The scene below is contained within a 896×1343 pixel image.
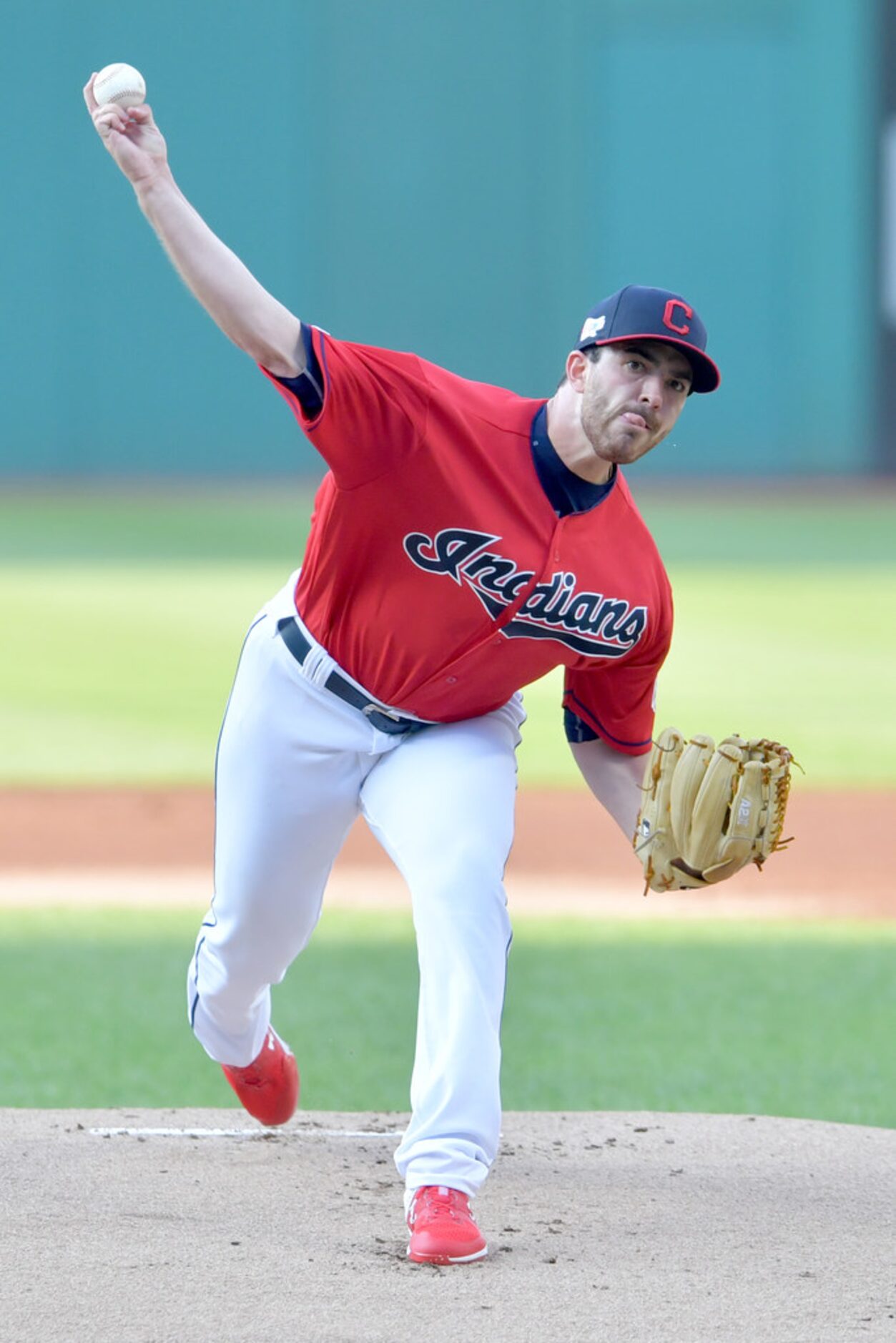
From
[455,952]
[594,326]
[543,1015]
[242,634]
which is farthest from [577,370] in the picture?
[242,634]

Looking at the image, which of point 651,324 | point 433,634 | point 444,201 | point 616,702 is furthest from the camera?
point 444,201

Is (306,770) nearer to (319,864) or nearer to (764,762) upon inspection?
(319,864)

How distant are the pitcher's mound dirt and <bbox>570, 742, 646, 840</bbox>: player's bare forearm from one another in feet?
2.33

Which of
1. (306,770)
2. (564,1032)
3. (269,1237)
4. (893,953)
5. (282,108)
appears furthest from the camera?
(282,108)

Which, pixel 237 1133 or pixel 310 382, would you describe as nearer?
pixel 310 382

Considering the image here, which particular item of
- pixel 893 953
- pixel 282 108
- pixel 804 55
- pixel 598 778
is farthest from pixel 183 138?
pixel 598 778

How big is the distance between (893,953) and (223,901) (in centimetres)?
305

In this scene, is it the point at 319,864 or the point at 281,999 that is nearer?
the point at 319,864

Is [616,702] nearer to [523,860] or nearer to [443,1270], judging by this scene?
[443,1270]

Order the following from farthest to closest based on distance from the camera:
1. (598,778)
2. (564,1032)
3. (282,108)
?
(282,108), (564,1032), (598,778)

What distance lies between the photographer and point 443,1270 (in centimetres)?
300

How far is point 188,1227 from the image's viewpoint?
320 centimetres

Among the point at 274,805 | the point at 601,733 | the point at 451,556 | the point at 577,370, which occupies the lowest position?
the point at 274,805

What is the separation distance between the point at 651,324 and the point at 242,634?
9.90 m
